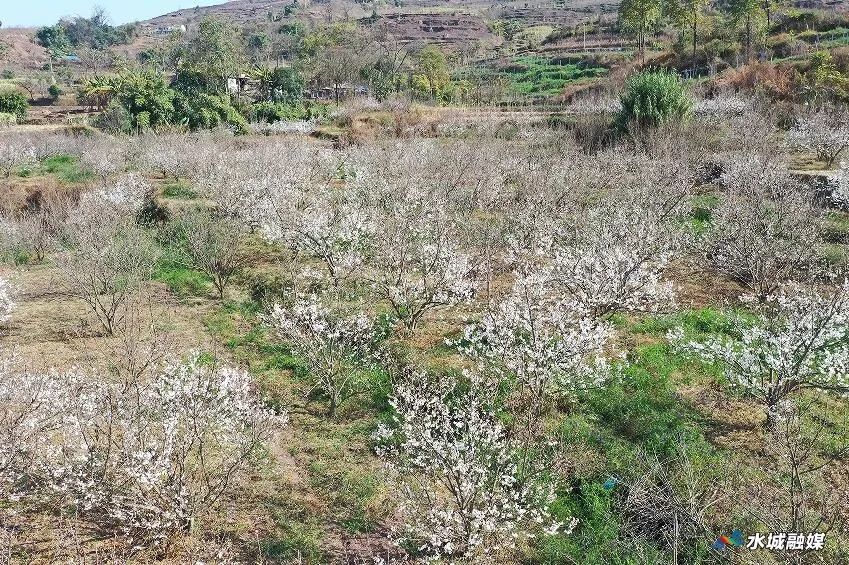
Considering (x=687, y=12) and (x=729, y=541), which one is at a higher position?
(x=687, y=12)

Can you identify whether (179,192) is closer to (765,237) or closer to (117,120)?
(117,120)

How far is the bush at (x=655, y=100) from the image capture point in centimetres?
3206

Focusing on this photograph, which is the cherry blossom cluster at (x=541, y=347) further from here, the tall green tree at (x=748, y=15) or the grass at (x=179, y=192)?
the tall green tree at (x=748, y=15)

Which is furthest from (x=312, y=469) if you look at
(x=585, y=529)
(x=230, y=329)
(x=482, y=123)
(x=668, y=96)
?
(x=482, y=123)

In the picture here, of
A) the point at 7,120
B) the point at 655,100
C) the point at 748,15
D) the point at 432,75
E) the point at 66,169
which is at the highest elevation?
the point at 748,15

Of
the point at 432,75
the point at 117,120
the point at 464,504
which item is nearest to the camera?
the point at 464,504

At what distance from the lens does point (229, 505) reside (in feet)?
34.8

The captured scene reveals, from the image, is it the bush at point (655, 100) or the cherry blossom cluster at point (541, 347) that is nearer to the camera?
the cherry blossom cluster at point (541, 347)

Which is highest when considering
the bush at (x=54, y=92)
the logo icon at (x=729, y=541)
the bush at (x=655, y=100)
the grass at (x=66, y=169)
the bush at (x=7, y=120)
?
the bush at (x=54, y=92)

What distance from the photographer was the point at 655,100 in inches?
1273

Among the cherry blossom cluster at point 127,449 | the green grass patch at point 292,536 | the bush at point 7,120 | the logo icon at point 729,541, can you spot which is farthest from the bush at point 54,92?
the logo icon at point 729,541

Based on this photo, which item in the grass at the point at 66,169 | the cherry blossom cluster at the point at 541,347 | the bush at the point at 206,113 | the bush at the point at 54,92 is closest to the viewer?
the cherry blossom cluster at the point at 541,347

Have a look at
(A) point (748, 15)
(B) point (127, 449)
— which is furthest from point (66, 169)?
(A) point (748, 15)

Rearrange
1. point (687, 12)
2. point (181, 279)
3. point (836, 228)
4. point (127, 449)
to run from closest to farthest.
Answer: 1. point (127, 449)
2. point (181, 279)
3. point (836, 228)
4. point (687, 12)
